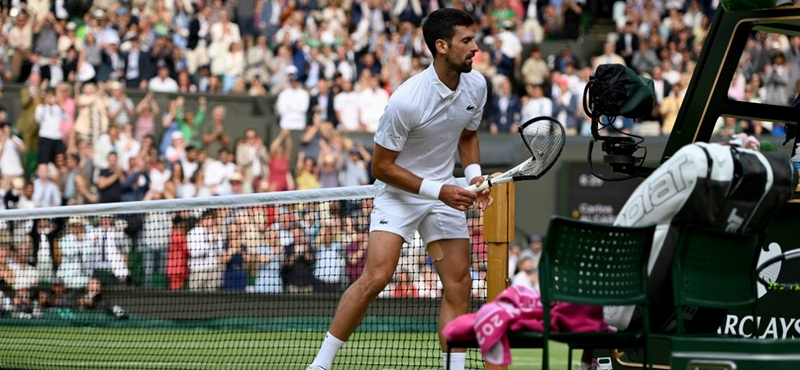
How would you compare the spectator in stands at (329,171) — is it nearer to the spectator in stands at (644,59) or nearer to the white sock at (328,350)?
the spectator in stands at (644,59)

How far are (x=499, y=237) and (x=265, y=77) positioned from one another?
14871mm

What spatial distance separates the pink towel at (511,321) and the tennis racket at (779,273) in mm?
1884

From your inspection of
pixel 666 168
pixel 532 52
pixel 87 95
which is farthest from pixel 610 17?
pixel 666 168

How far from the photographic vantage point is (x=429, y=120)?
8.37 m

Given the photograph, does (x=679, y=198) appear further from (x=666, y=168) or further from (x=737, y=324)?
(x=737, y=324)

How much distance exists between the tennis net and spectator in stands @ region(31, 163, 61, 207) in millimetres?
4730

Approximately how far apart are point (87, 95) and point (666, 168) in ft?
51.5

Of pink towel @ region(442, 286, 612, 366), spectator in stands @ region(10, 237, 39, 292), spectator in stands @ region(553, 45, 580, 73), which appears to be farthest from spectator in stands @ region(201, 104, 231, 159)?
pink towel @ region(442, 286, 612, 366)

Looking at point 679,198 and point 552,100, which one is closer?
point 679,198

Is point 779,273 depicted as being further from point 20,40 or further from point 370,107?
point 20,40

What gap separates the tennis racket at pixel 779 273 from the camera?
7.96 meters

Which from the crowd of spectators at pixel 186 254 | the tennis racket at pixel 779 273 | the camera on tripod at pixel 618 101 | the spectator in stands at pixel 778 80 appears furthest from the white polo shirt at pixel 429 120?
the spectator in stands at pixel 778 80

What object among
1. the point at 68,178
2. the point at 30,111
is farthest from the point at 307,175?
the point at 30,111

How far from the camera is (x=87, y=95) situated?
20.9 metres
